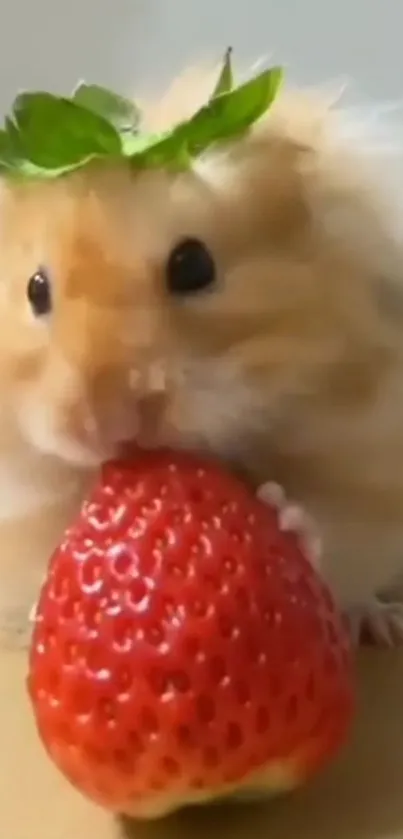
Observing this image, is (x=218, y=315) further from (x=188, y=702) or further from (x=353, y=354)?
(x=188, y=702)

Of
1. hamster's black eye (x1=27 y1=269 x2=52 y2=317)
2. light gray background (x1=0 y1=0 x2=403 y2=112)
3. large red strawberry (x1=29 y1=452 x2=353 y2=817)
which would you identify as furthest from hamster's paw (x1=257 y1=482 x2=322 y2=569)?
light gray background (x1=0 y1=0 x2=403 y2=112)

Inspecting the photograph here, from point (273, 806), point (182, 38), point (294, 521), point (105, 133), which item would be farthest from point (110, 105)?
point (182, 38)

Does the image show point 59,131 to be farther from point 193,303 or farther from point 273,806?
point 273,806

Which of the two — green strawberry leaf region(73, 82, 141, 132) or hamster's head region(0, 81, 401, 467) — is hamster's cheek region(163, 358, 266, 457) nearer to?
hamster's head region(0, 81, 401, 467)

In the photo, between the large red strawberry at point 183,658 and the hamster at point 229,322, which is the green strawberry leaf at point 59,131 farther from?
the large red strawberry at point 183,658

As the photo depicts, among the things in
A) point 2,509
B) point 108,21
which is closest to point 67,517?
point 2,509

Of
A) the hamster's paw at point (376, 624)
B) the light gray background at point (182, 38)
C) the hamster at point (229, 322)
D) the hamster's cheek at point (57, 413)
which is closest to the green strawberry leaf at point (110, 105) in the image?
the hamster at point (229, 322)
